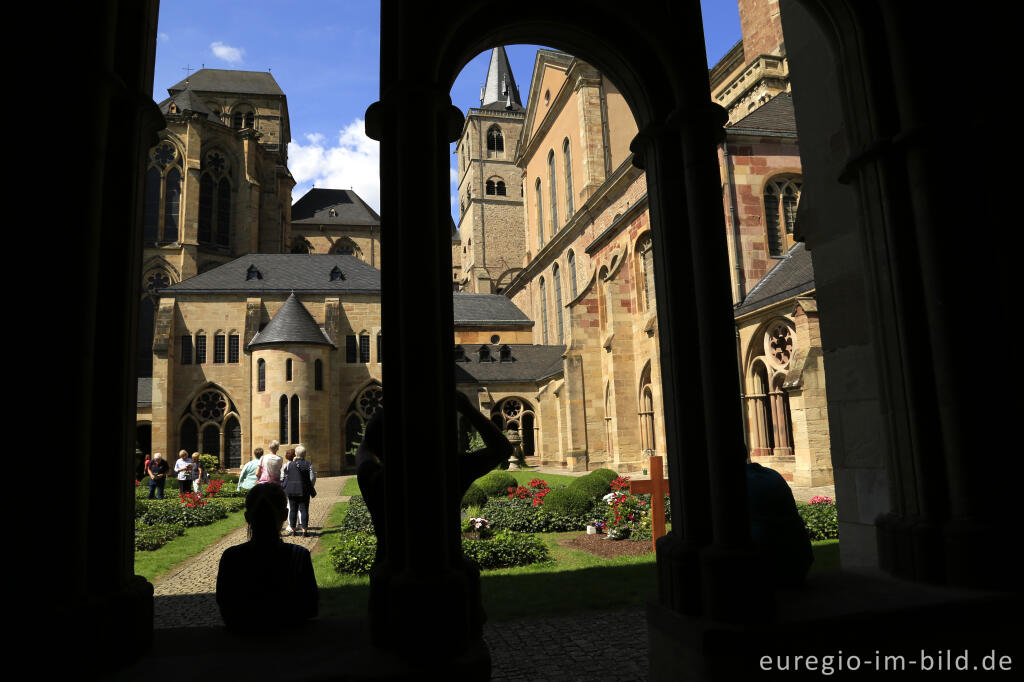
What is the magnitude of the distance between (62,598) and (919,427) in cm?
411

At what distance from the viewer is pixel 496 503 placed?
13.1 m

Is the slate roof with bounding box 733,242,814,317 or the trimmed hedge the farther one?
the slate roof with bounding box 733,242,814,317

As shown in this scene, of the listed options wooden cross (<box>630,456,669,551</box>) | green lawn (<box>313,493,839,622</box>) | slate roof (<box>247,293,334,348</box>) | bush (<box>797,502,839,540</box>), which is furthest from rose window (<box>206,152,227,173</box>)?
wooden cross (<box>630,456,669,551</box>)

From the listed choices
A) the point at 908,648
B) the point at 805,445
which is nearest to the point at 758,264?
the point at 805,445

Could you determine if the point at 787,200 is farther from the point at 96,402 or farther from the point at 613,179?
the point at 96,402

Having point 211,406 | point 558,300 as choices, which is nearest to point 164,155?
point 211,406

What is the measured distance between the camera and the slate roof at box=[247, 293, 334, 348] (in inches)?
1257

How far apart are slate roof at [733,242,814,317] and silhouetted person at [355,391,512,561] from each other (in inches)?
501

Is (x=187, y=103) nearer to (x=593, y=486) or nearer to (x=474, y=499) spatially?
(x=474, y=499)

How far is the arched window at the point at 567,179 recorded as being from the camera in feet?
123

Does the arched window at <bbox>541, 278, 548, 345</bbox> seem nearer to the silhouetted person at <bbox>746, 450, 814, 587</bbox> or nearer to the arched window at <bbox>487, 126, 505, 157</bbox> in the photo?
the arched window at <bbox>487, 126, 505, 157</bbox>

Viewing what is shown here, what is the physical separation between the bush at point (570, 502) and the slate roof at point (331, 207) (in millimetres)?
44582

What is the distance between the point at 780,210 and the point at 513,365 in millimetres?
20615

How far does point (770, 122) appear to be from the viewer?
63.1 ft
